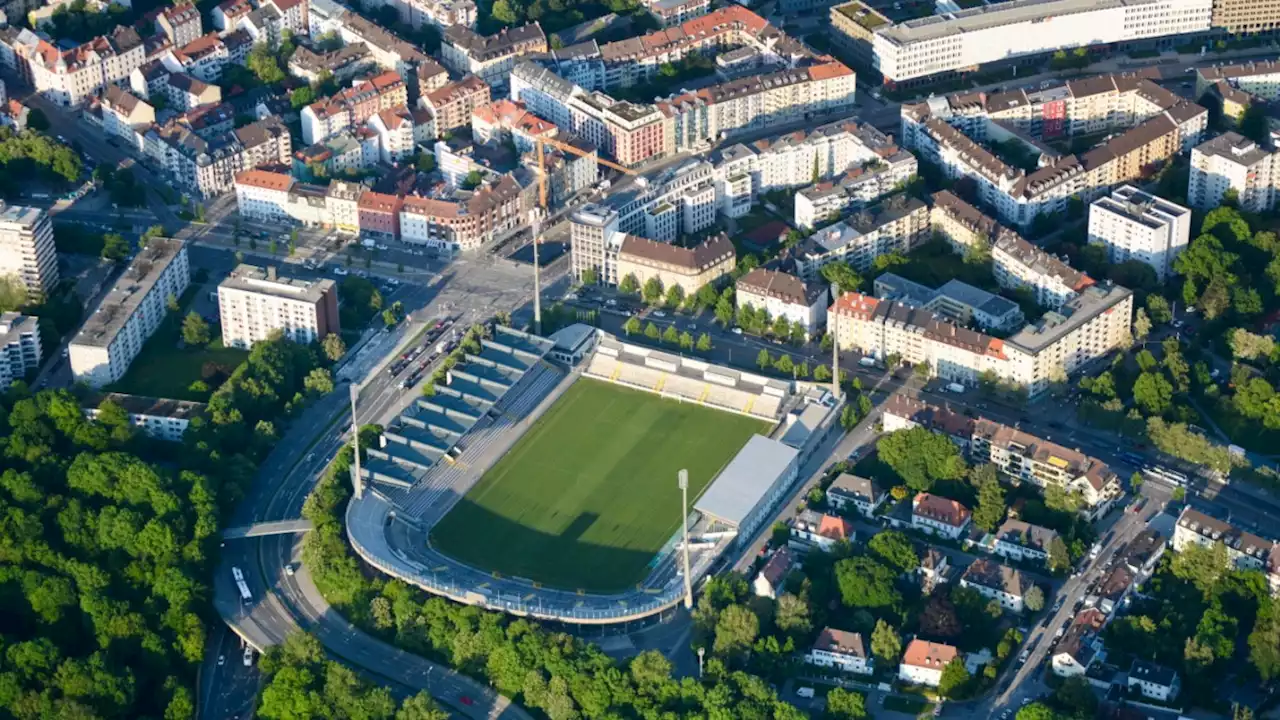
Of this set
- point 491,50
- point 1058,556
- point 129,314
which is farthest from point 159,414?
point 1058,556

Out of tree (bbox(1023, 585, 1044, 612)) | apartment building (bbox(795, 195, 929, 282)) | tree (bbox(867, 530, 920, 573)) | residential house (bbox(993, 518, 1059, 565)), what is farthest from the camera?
apartment building (bbox(795, 195, 929, 282))

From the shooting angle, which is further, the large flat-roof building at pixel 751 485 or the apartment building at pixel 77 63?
the apartment building at pixel 77 63

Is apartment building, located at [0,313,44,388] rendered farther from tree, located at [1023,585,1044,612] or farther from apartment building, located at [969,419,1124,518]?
tree, located at [1023,585,1044,612]

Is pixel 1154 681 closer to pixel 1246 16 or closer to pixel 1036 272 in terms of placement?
pixel 1036 272

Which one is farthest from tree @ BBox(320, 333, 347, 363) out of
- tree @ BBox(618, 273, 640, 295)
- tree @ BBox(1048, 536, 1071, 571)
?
tree @ BBox(1048, 536, 1071, 571)

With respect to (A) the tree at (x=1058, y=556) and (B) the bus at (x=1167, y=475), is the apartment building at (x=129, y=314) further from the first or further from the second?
(B) the bus at (x=1167, y=475)

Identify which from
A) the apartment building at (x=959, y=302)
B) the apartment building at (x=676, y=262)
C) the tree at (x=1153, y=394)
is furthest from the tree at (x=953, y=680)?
the apartment building at (x=676, y=262)
